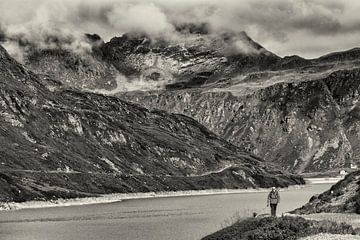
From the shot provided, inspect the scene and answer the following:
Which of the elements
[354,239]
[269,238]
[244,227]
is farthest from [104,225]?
[354,239]

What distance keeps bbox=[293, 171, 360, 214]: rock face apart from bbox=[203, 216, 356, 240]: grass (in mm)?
17308

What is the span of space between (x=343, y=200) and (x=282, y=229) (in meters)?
32.3

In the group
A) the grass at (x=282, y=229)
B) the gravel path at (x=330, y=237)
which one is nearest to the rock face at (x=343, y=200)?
the grass at (x=282, y=229)

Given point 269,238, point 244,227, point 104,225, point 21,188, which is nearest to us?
point 269,238

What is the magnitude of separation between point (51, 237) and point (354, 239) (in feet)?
189

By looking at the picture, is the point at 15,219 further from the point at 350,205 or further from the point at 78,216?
the point at 350,205

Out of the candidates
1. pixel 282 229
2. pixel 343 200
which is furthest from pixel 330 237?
pixel 343 200

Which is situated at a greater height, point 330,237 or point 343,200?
point 343,200

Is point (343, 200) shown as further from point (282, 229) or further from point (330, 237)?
point (330, 237)

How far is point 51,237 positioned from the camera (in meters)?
93.0

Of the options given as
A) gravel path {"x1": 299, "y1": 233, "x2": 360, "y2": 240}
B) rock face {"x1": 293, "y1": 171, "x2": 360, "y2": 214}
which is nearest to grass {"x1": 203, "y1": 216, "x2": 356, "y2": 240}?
gravel path {"x1": 299, "y1": 233, "x2": 360, "y2": 240}

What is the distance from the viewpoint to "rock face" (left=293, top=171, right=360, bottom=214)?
7656 cm

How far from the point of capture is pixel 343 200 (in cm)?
8481

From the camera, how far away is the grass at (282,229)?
5272 centimetres
